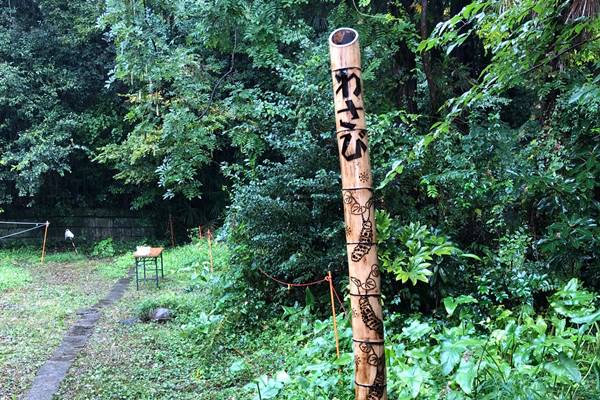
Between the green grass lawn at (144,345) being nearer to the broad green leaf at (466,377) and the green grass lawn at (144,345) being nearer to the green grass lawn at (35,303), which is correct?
the green grass lawn at (35,303)

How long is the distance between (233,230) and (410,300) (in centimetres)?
190

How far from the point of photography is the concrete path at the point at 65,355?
3.61 m

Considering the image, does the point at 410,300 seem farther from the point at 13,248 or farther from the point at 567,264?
the point at 13,248

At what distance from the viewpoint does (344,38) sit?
1.62 metres

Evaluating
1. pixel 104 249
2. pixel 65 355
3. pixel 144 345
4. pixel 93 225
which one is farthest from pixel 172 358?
pixel 93 225

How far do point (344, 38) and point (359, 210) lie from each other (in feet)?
1.86

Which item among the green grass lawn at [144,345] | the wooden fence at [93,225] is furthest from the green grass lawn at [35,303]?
the wooden fence at [93,225]

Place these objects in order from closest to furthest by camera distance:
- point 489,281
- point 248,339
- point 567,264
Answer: point 567,264 < point 489,281 < point 248,339

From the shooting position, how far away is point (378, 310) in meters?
1.64

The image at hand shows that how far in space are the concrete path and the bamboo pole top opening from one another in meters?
3.25

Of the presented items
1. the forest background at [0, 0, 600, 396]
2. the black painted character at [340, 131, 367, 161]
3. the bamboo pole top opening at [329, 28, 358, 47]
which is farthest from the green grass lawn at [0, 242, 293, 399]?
the bamboo pole top opening at [329, 28, 358, 47]

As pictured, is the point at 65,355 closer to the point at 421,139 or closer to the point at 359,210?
the point at 421,139

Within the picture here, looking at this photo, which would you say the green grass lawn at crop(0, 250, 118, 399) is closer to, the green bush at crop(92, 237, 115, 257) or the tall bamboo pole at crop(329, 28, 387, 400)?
the green bush at crop(92, 237, 115, 257)

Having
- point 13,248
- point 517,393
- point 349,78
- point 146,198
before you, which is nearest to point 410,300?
point 517,393
